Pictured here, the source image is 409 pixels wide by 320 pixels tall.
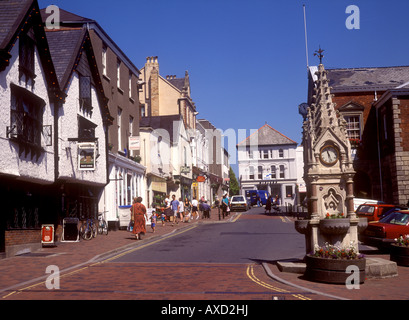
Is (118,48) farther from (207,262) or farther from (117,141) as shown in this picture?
(207,262)

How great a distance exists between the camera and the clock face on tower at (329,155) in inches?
495

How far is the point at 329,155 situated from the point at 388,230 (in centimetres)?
477

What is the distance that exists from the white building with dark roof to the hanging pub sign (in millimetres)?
65125

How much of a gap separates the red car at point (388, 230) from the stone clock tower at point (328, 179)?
423 centimetres

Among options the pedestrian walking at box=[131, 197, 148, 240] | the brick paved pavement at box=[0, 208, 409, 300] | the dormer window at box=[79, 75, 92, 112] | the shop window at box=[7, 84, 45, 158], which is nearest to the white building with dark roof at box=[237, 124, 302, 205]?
the dormer window at box=[79, 75, 92, 112]

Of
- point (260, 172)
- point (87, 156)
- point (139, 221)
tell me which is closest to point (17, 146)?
point (87, 156)

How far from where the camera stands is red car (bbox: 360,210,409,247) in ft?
51.5

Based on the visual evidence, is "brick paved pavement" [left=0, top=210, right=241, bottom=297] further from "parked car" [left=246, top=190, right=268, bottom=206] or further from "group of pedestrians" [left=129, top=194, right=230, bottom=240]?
"parked car" [left=246, top=190, right=268, bottom=206]

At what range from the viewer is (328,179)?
40.8 feet

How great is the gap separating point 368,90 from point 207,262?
28.1 meters

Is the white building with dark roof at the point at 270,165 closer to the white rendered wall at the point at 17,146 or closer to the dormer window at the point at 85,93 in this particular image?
the dormer window at the point at 85,93

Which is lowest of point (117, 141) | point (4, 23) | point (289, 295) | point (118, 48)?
point (289, 295)

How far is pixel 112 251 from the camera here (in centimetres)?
1650
